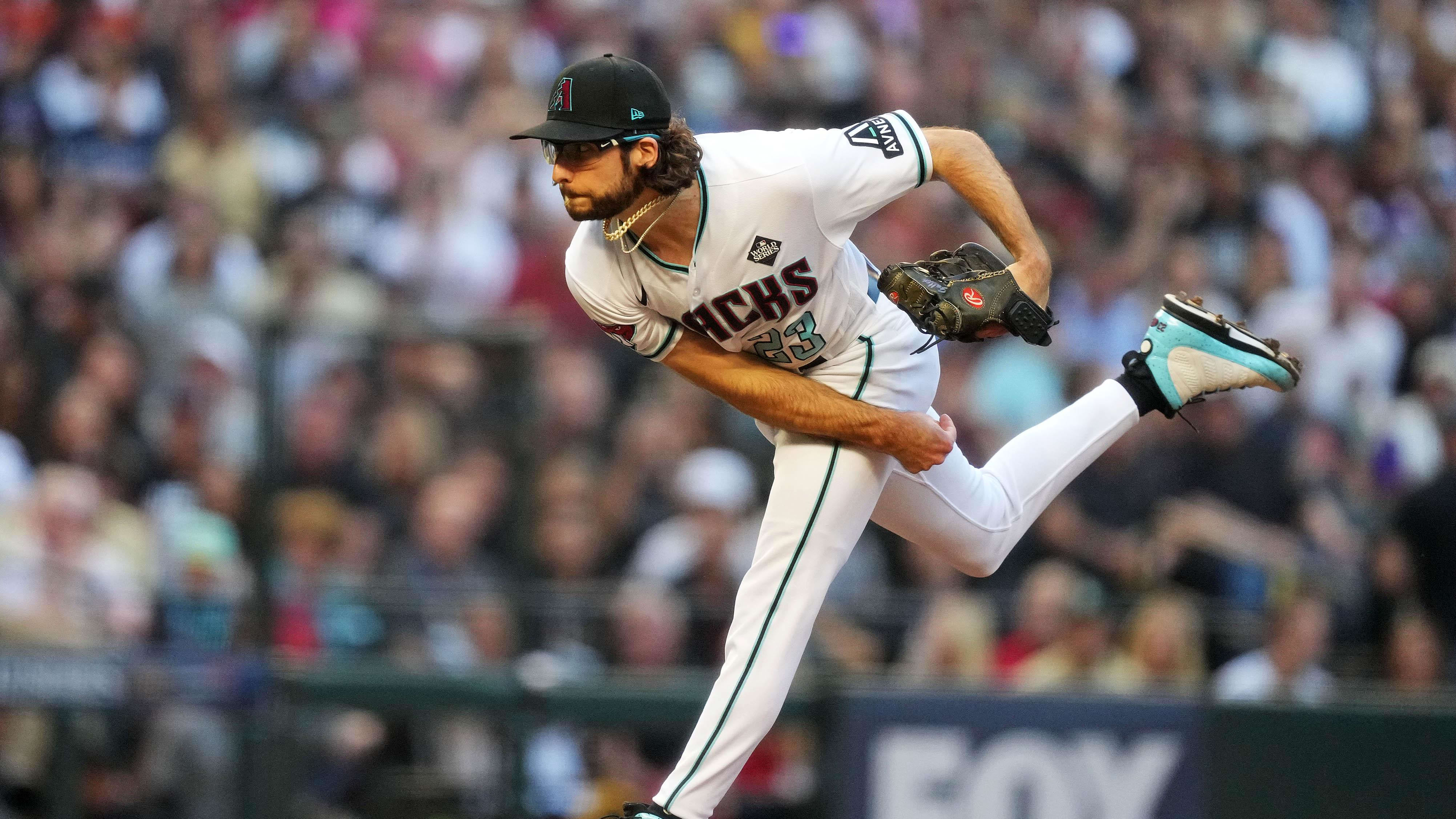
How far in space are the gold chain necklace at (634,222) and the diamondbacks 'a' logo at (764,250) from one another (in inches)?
8.4

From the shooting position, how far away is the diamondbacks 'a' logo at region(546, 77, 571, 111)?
413cm

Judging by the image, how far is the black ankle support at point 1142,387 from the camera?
501 cm

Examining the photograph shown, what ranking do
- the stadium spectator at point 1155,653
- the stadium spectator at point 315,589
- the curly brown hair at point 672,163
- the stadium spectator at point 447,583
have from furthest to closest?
the stadium spectator at point 1155,653 → the stadium spectator at point 447,583 → the stadium spectator at point 315,589 → the curly brown hair at point 672,163

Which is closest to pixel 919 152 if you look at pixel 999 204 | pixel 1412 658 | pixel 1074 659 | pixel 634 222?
pixel 999 204

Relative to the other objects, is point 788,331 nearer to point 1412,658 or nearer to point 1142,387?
point 1142,387

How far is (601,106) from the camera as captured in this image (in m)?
4.11

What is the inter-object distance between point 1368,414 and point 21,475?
6696mm

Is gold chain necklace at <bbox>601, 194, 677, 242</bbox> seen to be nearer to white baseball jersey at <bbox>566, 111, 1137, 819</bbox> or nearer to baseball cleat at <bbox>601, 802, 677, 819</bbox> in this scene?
white baseball jersey at <bbox>566, 111, 1137, 819</bbox>

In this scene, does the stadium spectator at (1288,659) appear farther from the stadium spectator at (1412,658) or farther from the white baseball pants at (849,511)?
the white baseball pants at (849,511)

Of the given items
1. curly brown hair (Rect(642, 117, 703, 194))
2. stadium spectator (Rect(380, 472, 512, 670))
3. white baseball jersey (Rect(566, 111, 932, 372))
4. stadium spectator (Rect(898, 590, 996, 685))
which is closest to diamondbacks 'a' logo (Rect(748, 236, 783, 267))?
white baseball jersey (Rect(566, 111, 932, 372))

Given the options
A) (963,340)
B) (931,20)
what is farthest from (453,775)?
(931,20)

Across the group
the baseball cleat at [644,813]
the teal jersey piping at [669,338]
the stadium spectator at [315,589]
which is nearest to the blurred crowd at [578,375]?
the stadium spectator at [315,589]

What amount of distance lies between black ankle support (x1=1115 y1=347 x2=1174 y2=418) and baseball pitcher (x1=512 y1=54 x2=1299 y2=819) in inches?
22.8

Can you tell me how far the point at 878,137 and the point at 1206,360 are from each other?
1199 millimetres
